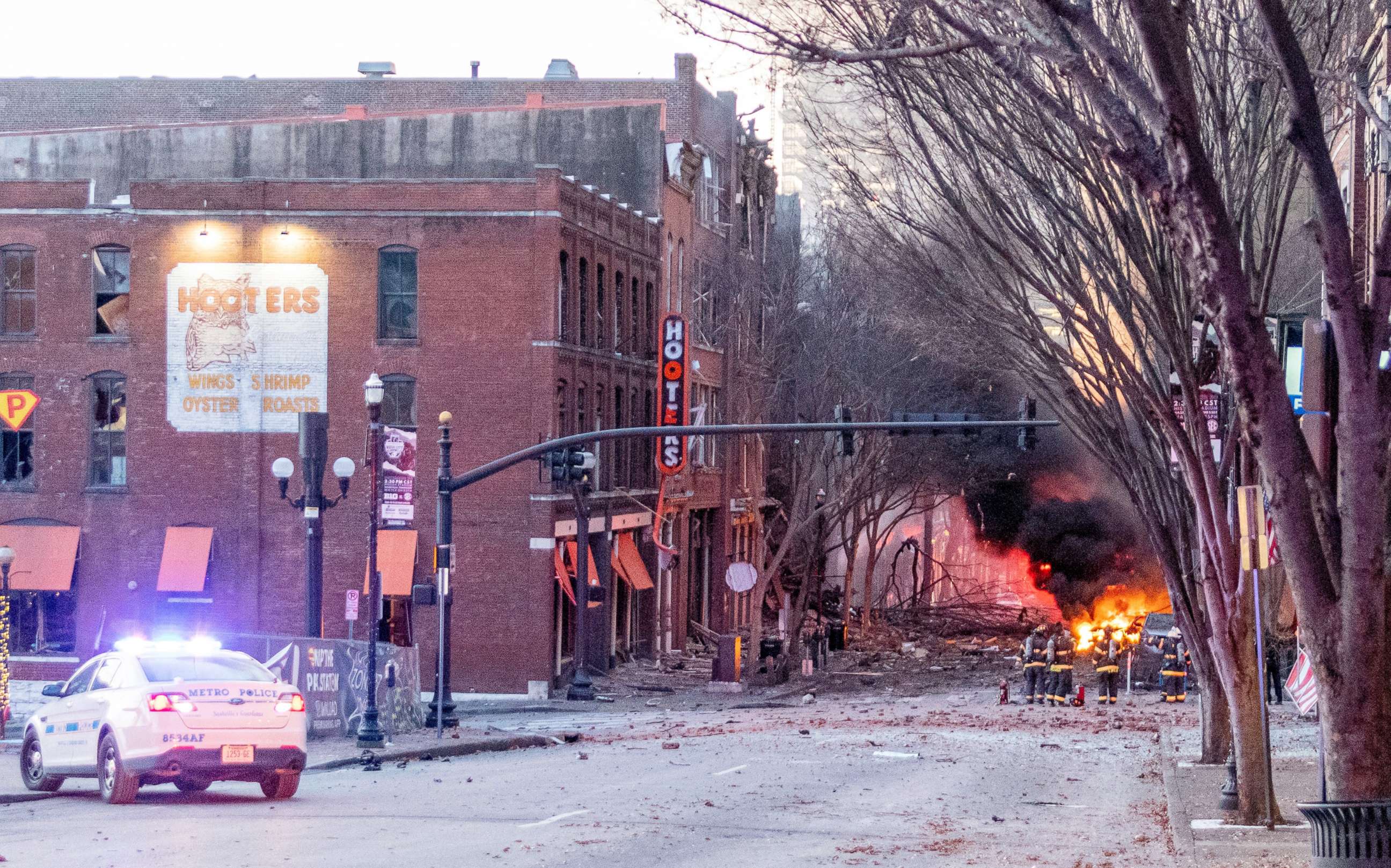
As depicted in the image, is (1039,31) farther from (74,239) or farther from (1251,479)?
(74,239)

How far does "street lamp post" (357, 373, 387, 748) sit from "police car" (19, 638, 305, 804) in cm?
605

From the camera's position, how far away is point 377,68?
2280 inches

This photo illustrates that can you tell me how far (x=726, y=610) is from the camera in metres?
55.3

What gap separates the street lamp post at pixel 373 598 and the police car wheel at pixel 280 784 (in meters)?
6.15

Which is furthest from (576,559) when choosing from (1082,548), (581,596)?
(1082,548)

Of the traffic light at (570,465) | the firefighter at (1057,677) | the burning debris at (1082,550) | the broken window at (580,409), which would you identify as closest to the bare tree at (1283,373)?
the traffic light at (570,465)

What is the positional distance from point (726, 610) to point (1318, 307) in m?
25.3

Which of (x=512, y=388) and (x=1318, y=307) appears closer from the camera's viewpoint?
(x=1318, y=307)

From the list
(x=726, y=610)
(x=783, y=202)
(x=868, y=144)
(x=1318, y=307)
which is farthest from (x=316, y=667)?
(x=783, y=202)

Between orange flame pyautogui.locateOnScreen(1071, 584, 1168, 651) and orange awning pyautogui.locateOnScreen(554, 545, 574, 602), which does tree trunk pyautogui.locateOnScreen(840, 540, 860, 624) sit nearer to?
orange flame pyautogui.locateOnScreen(1071, 584, 1168, 651)

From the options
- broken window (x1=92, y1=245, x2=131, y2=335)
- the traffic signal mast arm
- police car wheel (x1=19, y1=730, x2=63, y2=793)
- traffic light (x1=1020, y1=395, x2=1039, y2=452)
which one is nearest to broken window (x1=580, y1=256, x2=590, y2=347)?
broken window (x1=92, y1=245, x2=131, y2=335)

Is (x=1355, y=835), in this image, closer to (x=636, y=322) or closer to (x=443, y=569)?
(x=443, y=569)

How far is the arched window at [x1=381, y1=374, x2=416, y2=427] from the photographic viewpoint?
37.6 meters

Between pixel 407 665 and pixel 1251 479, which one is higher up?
pixel 1251 479
